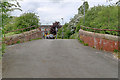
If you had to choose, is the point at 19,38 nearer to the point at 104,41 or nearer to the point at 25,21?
the point at 25,21

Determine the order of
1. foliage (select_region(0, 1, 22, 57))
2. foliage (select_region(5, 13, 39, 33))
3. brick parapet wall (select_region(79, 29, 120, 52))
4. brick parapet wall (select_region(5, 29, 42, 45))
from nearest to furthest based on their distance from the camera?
foliage (select_region(0, 1, 22, 57)) < brick parapet wall (select_region(79, 29, 120, 52)) < brick parapet wall (select_region(5, 29, 42, 45)) < foliage (select_region(5, 13, 39, 33))

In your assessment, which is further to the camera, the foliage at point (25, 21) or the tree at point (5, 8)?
the foliage at point (25, 21)

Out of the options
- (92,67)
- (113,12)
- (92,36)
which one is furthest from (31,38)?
(92,67)

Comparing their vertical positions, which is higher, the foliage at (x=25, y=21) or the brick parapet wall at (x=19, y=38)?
the foliage at (x=25, y=21)

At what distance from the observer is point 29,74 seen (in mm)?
4898

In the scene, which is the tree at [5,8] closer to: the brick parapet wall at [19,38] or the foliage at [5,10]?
the foliage at [5,10]

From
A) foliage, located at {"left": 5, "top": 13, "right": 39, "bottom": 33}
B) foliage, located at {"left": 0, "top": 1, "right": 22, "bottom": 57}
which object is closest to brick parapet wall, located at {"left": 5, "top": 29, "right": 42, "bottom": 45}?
foliage, located at {"left": 5, "top": 13, "right": 39, "bottom": 33}

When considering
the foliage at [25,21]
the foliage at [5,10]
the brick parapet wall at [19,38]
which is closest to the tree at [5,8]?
the foliage at [5,10]

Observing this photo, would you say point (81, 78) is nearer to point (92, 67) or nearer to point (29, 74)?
point (92, 67)

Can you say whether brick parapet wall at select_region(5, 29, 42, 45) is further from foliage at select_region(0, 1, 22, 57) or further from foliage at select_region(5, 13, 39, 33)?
foliage at select_region(0, 1, 22, 57)

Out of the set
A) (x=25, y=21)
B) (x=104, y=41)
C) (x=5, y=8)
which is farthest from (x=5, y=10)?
(x=25, y=21)

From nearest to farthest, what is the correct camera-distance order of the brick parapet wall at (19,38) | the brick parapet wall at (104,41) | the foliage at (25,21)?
1. the brick parapet wall at (104,41)
2. the brick parapet wall at (19,38)
3. the foliage at (25,21)

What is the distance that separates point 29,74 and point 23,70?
0.50 m

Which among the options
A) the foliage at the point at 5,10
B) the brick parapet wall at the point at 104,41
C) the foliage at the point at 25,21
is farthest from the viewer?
the foliage at the point at 25,21
